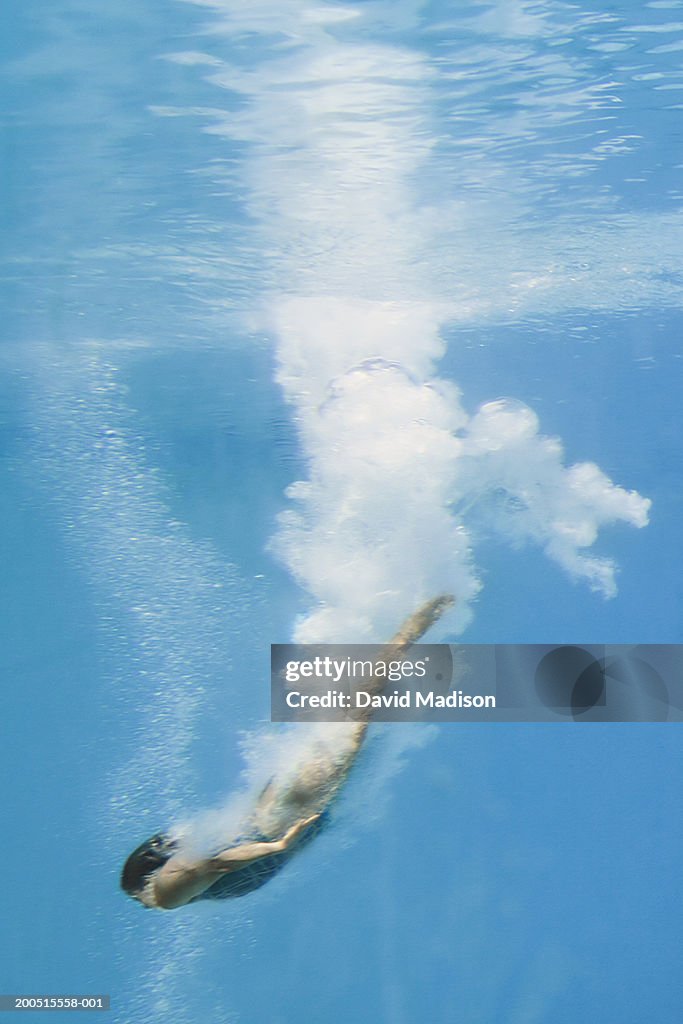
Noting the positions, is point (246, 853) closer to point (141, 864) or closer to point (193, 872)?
point (193, 872)

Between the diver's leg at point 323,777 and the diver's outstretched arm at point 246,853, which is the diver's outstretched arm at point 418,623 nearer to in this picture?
the diver's leg at point 323,777

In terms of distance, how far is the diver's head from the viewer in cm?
229

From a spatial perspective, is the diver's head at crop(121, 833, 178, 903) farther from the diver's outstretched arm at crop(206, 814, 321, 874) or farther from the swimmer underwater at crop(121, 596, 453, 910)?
the diver's outstretched arm at crop(206, 814, 321, 874)

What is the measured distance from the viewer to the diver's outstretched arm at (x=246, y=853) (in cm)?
229

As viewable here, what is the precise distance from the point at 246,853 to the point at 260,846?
1.9 inches

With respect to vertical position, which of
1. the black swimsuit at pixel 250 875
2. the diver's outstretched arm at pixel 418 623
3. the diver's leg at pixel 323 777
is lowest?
the black swimsuit at pixel 250 875

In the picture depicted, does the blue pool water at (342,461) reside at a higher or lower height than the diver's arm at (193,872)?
higher

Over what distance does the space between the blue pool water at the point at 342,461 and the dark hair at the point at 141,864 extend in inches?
2.5

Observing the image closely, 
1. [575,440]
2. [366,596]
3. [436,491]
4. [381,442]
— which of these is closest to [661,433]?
[575,440]

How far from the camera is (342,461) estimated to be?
2365mm

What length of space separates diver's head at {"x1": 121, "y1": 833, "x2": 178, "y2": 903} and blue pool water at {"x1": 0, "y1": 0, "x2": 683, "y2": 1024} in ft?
0.21

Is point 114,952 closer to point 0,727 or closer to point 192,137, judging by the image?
point 0,727

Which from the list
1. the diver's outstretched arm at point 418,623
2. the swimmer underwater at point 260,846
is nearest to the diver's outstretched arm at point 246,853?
the swimmer underwater at point 260,846

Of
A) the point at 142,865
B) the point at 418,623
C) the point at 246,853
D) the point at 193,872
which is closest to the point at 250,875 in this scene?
the point at 246,853
